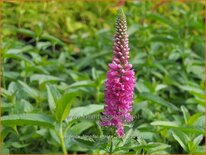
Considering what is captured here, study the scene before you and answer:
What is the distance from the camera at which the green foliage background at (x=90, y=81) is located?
82.3 inches

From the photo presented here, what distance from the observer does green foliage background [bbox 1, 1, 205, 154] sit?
2090mm

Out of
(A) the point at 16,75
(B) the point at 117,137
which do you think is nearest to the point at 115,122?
(B) the point at 117,137

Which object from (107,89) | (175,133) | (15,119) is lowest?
(175,133)

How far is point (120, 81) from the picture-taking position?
1725 millimetres

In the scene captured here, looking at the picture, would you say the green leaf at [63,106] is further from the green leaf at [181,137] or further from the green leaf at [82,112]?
the green leaf at [181,137]

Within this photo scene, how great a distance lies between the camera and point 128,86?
1713 millimetres

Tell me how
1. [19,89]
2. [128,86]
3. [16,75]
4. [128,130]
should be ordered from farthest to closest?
[16,75], [19,89], [128,130], [128,86]

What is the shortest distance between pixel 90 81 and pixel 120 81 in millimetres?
1145

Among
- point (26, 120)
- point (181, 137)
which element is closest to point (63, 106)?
point (26, 120)

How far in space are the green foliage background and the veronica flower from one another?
13 cm

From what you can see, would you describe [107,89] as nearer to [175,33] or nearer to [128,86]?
[128,86]

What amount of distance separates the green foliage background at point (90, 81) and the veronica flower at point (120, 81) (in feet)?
0.41

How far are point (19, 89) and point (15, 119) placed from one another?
829mm

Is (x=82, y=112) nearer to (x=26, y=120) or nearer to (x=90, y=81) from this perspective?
(x=26, y=120)
